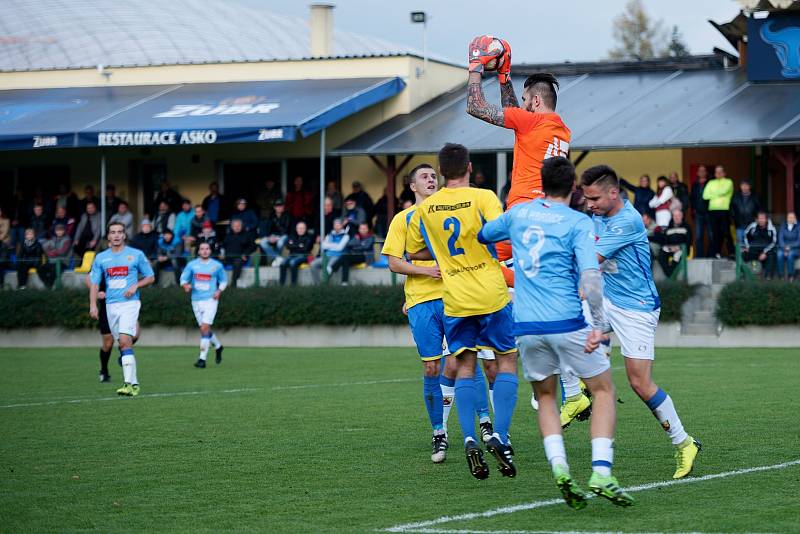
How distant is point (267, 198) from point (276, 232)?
4251 millimetres

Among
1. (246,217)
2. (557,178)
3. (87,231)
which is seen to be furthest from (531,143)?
(87,231)

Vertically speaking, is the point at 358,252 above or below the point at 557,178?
below

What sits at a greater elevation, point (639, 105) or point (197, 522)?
point (639, 105)

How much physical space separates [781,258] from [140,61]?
101ft

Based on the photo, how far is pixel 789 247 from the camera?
2403 cm

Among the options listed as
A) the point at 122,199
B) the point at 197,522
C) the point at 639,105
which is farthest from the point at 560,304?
the point at 122,199

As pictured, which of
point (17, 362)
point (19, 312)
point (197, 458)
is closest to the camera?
point (197, 458)

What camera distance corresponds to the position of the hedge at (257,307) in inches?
1045

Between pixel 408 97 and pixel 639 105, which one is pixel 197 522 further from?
pixel 408 97

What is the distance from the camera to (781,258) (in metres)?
24.1

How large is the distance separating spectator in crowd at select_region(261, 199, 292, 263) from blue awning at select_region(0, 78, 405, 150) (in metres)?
1.71

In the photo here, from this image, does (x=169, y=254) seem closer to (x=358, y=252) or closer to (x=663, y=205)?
(x=358, y=252)

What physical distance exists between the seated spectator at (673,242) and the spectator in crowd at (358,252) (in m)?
6.01

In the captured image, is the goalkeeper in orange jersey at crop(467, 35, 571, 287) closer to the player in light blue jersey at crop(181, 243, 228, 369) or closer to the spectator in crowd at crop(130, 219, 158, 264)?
the player in light blue jersey at crop(181, 243, 228, 369)
